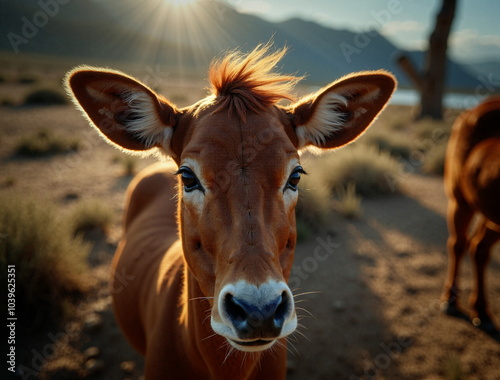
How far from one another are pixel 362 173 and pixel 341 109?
6787 millimetres

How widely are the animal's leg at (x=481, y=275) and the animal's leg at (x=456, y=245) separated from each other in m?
0.18

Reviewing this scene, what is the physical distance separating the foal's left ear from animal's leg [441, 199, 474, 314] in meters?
3.20

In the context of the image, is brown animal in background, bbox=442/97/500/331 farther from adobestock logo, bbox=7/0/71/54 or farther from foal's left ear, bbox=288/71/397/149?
adobestock logo, bbox=7/0/71/54

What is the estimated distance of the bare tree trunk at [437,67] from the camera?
13675 millimetres

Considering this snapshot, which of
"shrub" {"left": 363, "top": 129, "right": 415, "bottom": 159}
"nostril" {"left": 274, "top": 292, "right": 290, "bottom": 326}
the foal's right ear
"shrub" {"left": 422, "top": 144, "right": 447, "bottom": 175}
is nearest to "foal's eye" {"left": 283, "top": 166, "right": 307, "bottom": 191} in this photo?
"nostril" {"left": 274, "top": 292, "right": 290, "bottom": 326}

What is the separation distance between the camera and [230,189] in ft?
5.13

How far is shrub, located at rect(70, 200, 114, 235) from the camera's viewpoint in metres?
6.18

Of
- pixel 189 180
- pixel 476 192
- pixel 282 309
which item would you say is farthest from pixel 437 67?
pixel 282 309

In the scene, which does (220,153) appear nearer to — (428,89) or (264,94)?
(264,94)

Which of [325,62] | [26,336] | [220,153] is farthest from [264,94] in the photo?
[325,62]

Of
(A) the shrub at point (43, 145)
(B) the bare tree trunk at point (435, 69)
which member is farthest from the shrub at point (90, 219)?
(B) the bare tree trunk at point (435, 69)

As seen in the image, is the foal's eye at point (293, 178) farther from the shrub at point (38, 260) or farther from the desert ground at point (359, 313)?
the shrub at point (38, 260)

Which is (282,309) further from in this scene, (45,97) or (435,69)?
(45,97)

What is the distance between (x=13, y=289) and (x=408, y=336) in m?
5.37
